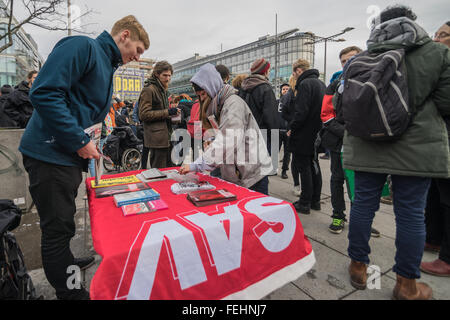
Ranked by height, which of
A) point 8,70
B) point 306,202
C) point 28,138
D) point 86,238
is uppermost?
point 8,70

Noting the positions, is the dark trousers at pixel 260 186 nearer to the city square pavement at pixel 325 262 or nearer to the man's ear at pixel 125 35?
the city square pavement at pixel 325 262

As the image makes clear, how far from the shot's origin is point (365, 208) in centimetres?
189

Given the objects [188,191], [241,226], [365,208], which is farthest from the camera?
[365,208]

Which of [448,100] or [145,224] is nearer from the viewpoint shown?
[145,224]

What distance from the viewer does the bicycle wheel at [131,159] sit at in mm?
6154

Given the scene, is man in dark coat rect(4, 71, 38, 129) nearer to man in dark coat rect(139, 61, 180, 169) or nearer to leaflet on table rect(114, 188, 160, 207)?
man in dark coat rect(139, 61, 180, 169)


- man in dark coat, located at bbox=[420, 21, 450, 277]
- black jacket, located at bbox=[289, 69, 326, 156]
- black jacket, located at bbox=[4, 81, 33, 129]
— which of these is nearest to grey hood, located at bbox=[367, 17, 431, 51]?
man in dark coat, located at bbox=[420, 21, 450, 277]

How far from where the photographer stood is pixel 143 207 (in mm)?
1440

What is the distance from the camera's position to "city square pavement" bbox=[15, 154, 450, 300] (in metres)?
1.84

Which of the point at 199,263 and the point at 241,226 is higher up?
→ the point at 241,226
